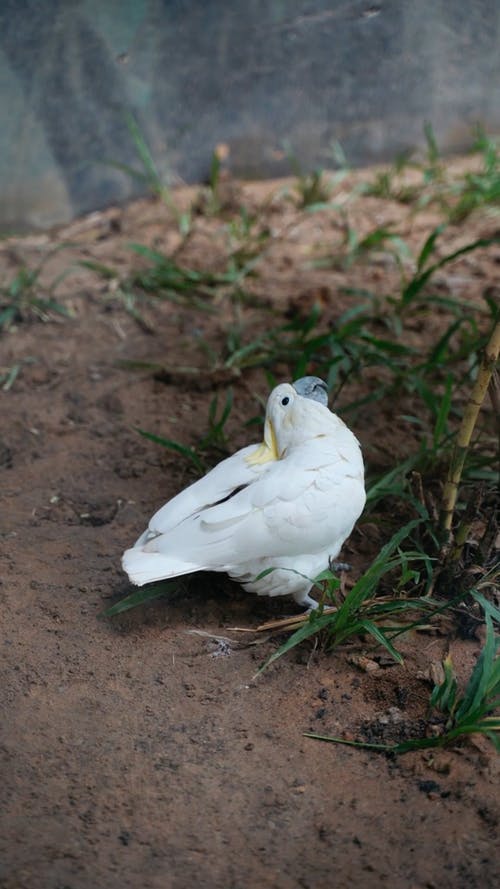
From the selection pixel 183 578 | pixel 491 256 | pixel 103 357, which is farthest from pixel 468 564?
pixel 491 256

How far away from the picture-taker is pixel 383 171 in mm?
4656

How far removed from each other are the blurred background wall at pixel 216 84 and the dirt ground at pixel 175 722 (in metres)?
1.60

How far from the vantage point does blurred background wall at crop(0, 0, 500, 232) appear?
3.85 metres

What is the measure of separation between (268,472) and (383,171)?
2.98 meters

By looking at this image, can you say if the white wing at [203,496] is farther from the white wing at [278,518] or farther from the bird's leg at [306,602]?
the bird's leg at [306,602]

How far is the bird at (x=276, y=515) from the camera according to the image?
82.6 inches

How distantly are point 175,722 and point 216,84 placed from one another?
325 cm

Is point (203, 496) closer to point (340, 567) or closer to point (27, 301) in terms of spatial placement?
point (340, 567)

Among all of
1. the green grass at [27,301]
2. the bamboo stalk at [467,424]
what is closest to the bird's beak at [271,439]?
the bamboo stalk at [467,424]

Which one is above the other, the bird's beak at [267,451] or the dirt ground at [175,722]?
the bird's beak at [267,451]

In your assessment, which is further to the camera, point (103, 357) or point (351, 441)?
point (103, 357)

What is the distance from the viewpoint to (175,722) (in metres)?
1.98

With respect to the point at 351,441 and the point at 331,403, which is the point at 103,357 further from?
the point at 351,441

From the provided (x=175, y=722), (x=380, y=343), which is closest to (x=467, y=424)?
(x=380, y=343)
